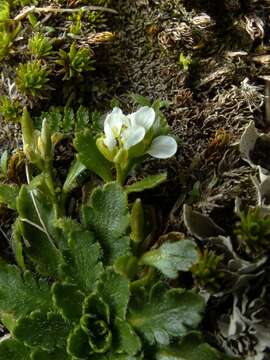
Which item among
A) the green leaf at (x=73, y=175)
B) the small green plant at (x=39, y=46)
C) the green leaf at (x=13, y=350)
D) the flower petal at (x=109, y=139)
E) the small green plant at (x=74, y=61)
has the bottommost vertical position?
the green leaf at (x=13, y=350)

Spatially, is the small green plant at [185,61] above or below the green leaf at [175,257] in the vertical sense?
above

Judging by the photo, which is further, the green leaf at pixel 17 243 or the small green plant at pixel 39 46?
the small green plant at pixel 39 46

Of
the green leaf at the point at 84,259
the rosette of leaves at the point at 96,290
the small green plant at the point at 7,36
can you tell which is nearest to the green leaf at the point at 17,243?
the rosette of leaves at the point at 96,290

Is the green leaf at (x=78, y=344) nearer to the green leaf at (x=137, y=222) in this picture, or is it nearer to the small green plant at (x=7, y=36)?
the green leaf at (x=137, y=222)

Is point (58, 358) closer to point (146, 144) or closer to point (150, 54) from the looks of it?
point (146, 144)

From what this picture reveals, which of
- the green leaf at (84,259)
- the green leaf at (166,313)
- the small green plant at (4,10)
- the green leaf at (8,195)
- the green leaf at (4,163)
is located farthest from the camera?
the small green plant at (4,10)

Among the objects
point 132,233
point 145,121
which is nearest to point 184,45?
point 145,121

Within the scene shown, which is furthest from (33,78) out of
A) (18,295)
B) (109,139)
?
(18,295)

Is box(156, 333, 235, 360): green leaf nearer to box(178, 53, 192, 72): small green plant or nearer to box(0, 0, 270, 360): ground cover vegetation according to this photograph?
box(0, 0, 270, 360): ground cover vegetation
